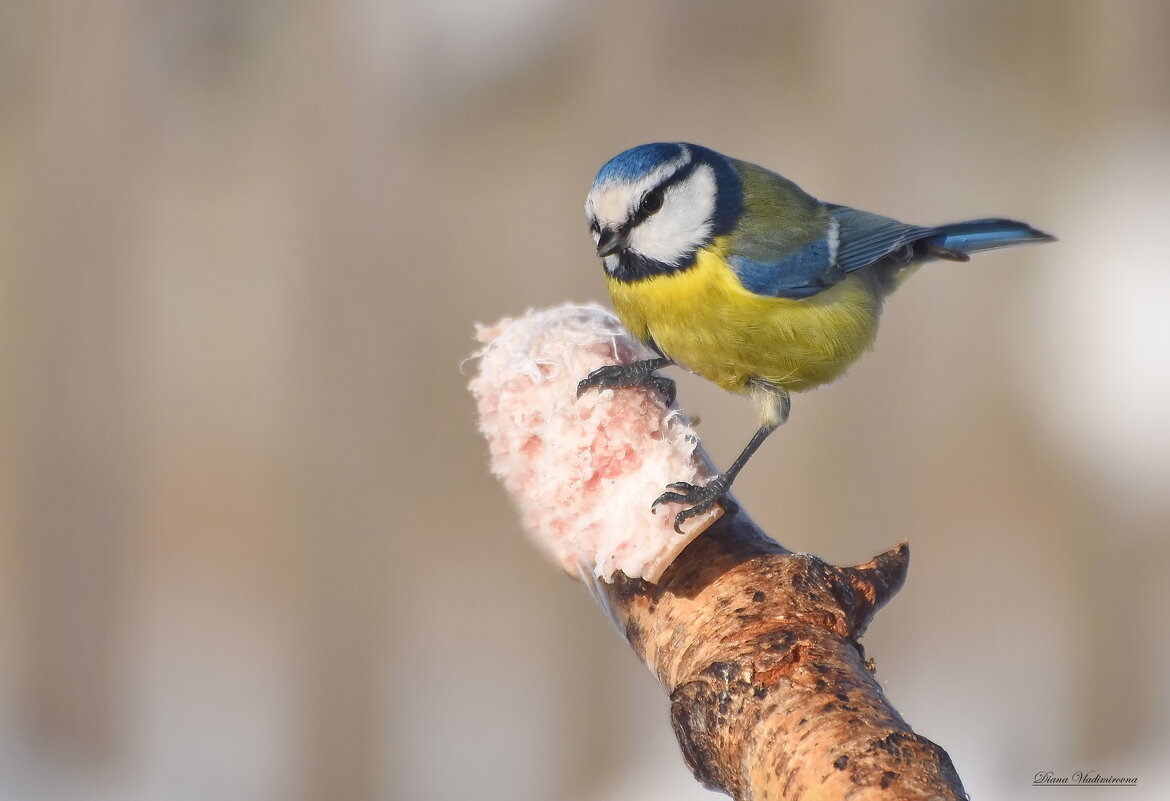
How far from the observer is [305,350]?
1628 millimetres

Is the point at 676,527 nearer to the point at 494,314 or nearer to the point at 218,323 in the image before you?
the point at 494,314

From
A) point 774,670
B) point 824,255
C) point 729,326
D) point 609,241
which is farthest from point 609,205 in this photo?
point 774,670

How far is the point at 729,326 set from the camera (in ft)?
3.07

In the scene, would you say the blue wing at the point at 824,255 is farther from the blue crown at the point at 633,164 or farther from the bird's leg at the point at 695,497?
the bird's leg at the point at 695,497

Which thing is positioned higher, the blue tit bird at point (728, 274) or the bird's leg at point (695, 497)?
the blue tit bird at point (728, 274)

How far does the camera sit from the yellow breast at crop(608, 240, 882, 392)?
0.93 m

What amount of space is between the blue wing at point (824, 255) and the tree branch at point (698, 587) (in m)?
0.14

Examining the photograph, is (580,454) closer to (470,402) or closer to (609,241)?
(609,241)

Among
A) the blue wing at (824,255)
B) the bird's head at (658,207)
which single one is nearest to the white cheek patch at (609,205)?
the bird's head at (658,207)

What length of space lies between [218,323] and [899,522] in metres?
1.12

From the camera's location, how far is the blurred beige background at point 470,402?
5.33 feet

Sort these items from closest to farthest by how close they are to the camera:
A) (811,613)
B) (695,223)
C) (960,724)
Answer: (811,613), (695,223), (960,724)

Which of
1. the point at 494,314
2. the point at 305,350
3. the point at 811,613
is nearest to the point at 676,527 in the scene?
the point at 811,613

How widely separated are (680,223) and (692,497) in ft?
1.03
